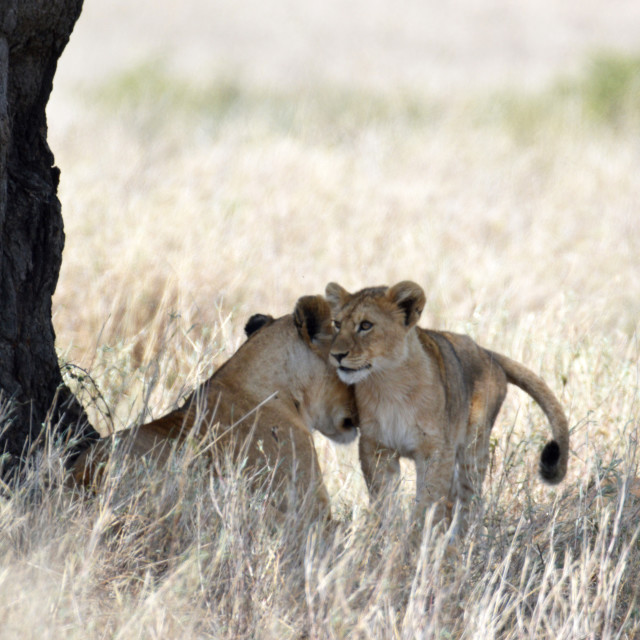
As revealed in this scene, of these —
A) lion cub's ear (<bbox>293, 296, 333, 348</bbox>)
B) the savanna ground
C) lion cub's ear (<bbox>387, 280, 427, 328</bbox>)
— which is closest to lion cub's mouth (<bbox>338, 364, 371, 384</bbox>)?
lion cub's ear (<bbox>293, 296, 333, 348</bbox>)

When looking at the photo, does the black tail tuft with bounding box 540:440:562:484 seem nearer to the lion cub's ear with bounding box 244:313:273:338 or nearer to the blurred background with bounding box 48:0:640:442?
the blurred background with bounding box 48:0:640:442

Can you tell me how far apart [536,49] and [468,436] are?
2748 cm

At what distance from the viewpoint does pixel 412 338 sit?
429cm

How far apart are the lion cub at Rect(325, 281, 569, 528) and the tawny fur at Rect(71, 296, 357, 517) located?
106mm

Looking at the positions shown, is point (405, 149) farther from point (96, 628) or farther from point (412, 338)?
point (96, 628)

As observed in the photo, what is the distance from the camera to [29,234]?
3711 millimetres

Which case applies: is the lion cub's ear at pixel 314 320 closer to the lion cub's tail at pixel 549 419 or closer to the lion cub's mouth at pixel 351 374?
the lion cub's mouth at pixel 351 374

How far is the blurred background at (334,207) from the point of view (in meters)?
5.98

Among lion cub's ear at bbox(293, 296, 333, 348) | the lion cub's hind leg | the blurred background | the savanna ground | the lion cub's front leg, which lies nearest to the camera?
the savanna ground

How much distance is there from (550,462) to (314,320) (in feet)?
3.89

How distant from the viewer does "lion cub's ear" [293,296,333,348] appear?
12.6 ft

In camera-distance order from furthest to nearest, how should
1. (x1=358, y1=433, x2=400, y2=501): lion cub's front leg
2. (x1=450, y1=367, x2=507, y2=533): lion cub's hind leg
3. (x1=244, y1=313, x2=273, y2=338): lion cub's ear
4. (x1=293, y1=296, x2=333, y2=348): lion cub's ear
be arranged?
(x1=450, y1=367, x2=507, y2=533): lion cub's hind leg < (x1=358, y1=433, x2=400, y2=501): lion cub's front leg < (x1=244, y1=313, x2=273, y2=338): lion cub's ear < (x1=293, y1=296, x2=333, y2=348): lion cub's ear

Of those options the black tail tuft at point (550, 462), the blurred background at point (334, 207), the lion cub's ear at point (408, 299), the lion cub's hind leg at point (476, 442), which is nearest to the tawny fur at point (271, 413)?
the blurred background at point (334, 207)

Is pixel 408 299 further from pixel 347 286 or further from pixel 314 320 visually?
pixel 347 286
